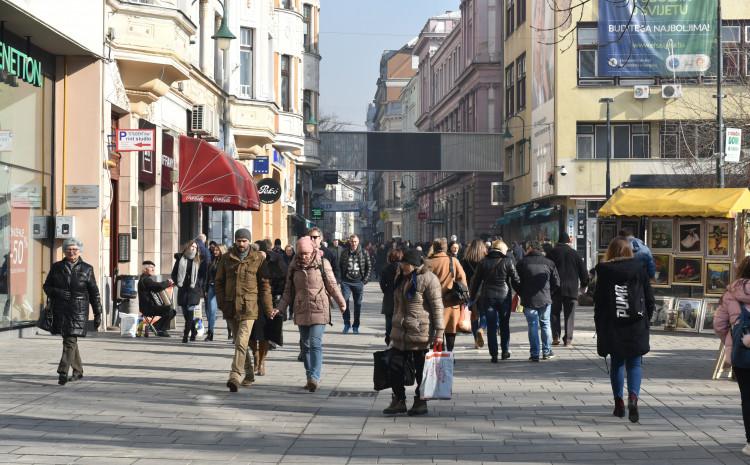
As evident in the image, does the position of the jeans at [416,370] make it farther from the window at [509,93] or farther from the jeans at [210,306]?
the window at [509,93]

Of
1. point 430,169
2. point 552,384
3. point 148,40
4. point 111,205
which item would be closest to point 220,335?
point 111,205

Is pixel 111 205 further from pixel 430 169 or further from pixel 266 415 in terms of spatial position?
pixel 430 169

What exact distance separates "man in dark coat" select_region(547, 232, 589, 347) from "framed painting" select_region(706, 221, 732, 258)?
435 centimetres

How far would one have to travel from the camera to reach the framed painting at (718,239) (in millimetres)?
22219

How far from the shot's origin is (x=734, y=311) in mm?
8859

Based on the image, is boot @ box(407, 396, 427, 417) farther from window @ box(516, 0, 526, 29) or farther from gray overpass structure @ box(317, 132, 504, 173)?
gray overpass structure @ box(317, 132, 504, 173)

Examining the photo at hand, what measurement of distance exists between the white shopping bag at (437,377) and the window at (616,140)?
121ft

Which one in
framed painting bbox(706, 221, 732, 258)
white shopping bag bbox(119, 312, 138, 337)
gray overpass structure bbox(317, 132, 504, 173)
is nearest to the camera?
white shopping bag bbox(119, 312, 138, 337)

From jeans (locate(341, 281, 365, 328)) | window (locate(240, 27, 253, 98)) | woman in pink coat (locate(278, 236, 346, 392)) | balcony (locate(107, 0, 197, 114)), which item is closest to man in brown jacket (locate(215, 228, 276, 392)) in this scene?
woman in pink coat (locate(278, 236, 346, 392))

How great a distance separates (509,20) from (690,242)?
120ft

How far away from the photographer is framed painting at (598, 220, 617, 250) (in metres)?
24.3

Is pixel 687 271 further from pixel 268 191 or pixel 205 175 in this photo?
pixel 268 191

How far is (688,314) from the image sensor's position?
71.3 ft

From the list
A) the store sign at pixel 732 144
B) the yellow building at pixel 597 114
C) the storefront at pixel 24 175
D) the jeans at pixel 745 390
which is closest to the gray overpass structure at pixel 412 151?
the yellow building at pixel 597 114
